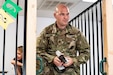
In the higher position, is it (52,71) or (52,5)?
(52,5)

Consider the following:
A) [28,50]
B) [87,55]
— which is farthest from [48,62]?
[28,50]

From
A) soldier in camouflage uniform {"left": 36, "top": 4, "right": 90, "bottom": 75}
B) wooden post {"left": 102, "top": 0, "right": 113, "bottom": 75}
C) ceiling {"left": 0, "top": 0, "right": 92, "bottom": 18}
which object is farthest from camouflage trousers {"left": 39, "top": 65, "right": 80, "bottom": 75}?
ceiling {"left": 0, "top": 0, "right": 92, "bottom": 18}

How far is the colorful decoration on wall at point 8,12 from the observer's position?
1373 millimetres

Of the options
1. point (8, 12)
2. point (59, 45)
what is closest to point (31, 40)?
point (8, 12)

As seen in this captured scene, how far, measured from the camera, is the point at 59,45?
179cm

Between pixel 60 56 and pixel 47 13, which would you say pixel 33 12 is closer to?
pixel 60 56

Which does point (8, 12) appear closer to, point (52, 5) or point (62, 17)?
point (62, 17)

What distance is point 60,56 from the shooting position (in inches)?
68.3

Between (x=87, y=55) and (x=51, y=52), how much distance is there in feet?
1.04

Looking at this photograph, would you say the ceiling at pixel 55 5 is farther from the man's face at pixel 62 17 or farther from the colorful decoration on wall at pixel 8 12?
the colorful decoration on wall at pixel 8 12

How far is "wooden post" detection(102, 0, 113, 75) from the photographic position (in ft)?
5.15

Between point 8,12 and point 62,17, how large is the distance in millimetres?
549

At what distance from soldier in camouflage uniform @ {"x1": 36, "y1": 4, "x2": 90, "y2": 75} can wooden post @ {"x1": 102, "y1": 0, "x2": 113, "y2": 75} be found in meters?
0.28

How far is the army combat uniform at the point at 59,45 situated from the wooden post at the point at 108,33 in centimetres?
28
